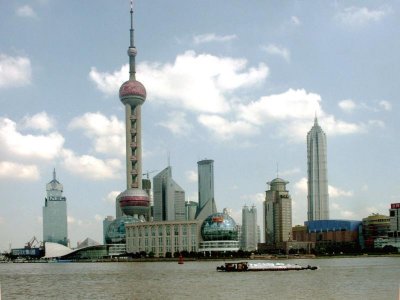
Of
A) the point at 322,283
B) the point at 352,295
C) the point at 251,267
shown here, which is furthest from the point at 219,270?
the point at 352,295

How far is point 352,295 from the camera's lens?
74875mm

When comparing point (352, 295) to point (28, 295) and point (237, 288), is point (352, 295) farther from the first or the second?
point (28, 295)

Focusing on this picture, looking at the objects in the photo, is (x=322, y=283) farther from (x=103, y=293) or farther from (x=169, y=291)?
(x=103, y=293)

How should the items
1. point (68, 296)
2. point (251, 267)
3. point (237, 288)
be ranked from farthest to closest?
1. point (251, 267)
2. point (237, 288)
3. point (68, 296)

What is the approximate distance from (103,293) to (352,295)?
30.0m

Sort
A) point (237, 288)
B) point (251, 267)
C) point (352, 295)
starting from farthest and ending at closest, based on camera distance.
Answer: point (251, 267), point (237, 288), point (352, 295)

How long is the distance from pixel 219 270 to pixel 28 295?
58.0 metres

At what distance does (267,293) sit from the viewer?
77938 mm

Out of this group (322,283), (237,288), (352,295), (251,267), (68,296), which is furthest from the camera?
(251,267)

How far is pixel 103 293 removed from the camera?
82812 mm

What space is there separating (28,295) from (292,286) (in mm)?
33582

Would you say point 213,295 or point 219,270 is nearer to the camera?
point 213,295

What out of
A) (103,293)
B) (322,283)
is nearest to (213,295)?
(103,293)

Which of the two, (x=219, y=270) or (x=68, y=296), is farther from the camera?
(x=219, y=270)
